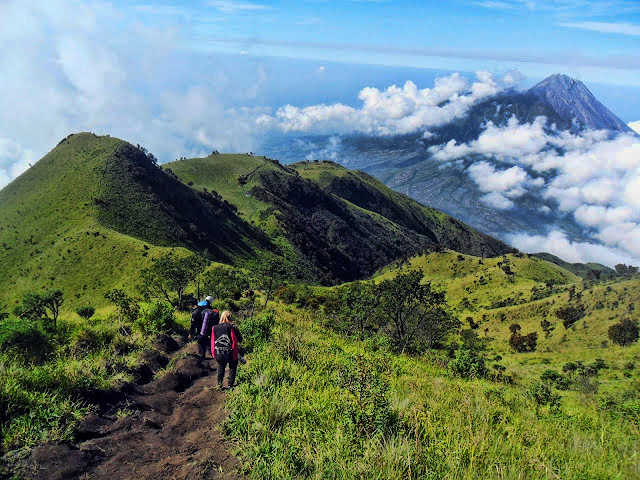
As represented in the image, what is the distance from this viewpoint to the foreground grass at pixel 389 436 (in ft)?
14.5

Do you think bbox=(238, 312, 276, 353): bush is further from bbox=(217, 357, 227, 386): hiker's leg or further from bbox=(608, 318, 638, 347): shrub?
bbox=(608, 318, 638, 347): shrub

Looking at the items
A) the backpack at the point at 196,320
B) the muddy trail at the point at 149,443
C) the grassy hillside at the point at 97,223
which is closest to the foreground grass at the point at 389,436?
the muddy trail at the point at 149,443

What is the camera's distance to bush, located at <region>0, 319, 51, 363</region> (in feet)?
29.4

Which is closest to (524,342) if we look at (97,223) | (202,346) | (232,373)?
(202,346)

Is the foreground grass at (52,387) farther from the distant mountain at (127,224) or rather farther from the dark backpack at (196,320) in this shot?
the distant mountain at (127,224)

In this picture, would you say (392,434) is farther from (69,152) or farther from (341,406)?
(69,152)

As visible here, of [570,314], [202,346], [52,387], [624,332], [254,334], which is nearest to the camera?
[52,387]

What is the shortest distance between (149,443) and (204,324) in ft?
15.5

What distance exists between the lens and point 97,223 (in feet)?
264

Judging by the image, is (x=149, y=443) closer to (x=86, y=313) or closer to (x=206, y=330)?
(x=206, y=330)

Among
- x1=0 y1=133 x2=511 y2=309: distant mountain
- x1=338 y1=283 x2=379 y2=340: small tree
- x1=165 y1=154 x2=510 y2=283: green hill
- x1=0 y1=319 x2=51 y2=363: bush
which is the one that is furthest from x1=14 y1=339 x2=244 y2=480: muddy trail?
x1=165 y1=154 x2=510 y2=283: green hill

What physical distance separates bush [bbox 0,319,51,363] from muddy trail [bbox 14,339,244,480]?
3.42 metres


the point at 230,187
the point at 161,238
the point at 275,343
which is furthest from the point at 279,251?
the point at 275,343

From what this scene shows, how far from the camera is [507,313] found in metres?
74.1
